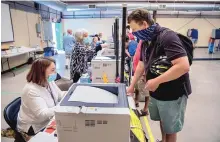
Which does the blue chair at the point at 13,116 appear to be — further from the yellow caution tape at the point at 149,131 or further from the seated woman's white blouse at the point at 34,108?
the yellow caution tape at the point at 149,131

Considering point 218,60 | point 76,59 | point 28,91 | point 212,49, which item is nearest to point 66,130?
point 28,91

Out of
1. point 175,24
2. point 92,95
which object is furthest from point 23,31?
point 175,24

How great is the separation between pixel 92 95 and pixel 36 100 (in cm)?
73

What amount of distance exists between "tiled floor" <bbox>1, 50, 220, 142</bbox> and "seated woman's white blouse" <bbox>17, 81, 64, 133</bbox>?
96 centimetres

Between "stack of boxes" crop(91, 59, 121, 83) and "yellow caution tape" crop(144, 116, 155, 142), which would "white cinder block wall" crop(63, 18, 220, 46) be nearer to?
"yellow caution tape" crop(144, 116, 155, 142)

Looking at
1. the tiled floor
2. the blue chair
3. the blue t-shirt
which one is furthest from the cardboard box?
the blue t-shirt

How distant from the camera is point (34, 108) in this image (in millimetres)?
1473

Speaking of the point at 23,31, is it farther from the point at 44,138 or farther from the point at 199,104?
the point at 44,138

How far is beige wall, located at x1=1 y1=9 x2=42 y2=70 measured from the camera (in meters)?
6.51

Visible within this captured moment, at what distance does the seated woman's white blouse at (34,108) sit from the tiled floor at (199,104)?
965 millimetres

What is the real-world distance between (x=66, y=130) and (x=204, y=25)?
14.2m

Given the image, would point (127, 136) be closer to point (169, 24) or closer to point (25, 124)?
point (25, 124)

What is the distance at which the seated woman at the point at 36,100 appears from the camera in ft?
4.83

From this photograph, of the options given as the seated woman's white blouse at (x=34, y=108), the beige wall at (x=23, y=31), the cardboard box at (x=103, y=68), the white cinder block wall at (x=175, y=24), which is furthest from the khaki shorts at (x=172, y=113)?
the white cinder block wall at (x=175, y=24)
